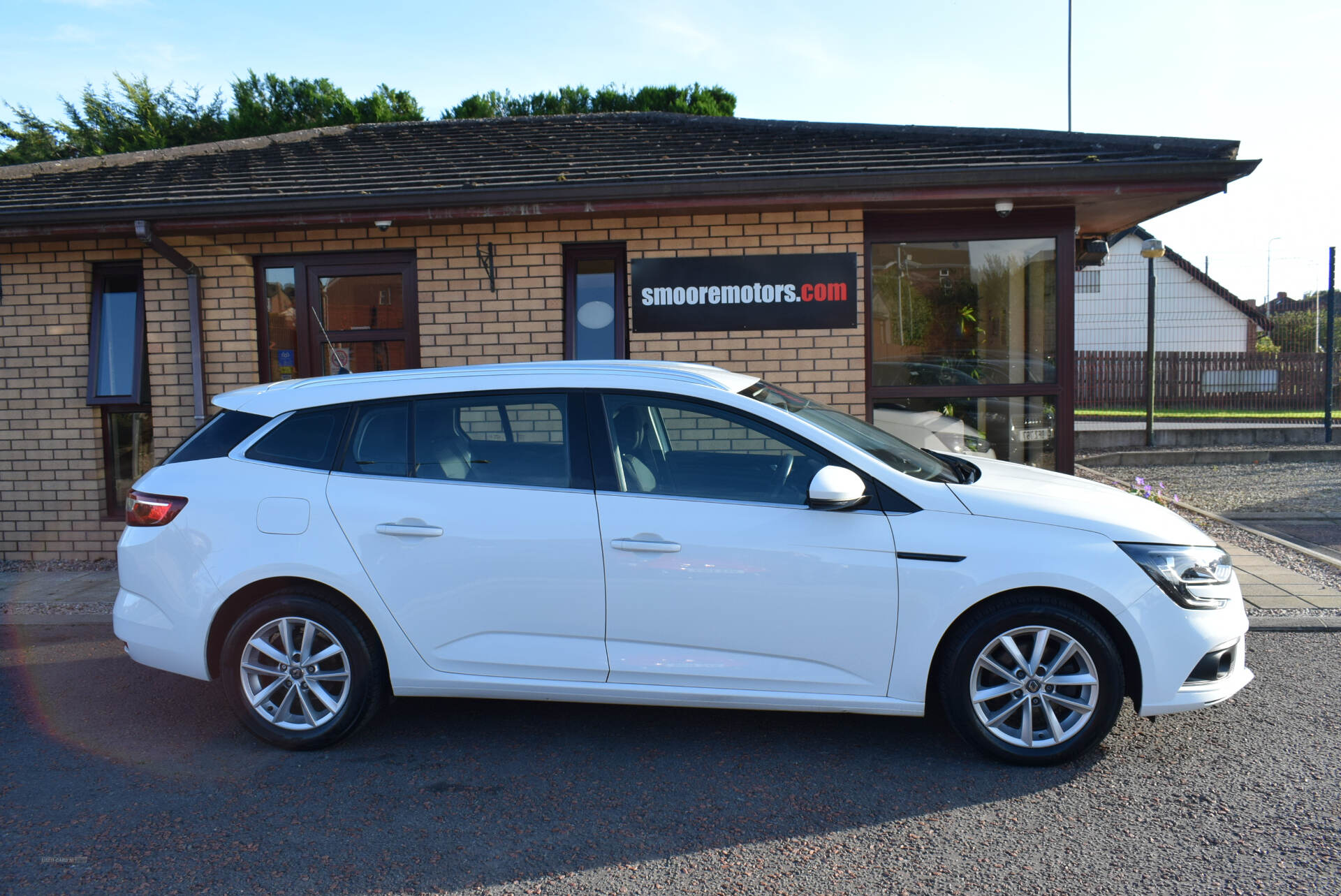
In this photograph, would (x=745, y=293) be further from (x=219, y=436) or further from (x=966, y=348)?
(x=219, y=436)

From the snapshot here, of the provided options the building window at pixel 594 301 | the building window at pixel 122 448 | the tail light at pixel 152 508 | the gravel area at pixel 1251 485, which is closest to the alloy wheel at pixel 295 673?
the tail light at pixel 152 508

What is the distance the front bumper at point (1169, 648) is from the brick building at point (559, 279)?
13.1 feet

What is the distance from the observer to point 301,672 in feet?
13.1

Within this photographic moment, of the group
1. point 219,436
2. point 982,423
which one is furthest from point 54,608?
point 982,423

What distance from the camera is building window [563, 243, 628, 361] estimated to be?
25.3 feet

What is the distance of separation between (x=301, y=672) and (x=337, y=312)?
4.64m

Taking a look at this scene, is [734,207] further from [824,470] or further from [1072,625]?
[1072,625]

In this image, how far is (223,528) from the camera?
4.01 meters

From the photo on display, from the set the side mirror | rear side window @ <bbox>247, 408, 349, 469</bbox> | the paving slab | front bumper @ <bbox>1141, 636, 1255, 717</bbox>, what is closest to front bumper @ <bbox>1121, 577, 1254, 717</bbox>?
front bumper @ <bbox>1141, 636, 1255, 717</bbox>

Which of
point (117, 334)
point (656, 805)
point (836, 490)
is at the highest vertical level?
point (117, 334)

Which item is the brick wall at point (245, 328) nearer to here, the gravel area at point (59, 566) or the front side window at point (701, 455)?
the gravel area at point (59, 566)

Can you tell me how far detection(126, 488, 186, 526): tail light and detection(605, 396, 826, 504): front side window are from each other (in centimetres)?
194

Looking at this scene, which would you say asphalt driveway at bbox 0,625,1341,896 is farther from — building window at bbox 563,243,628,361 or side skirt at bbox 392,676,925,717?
building window at bbox 563,243,628,361

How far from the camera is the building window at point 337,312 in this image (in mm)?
7867
